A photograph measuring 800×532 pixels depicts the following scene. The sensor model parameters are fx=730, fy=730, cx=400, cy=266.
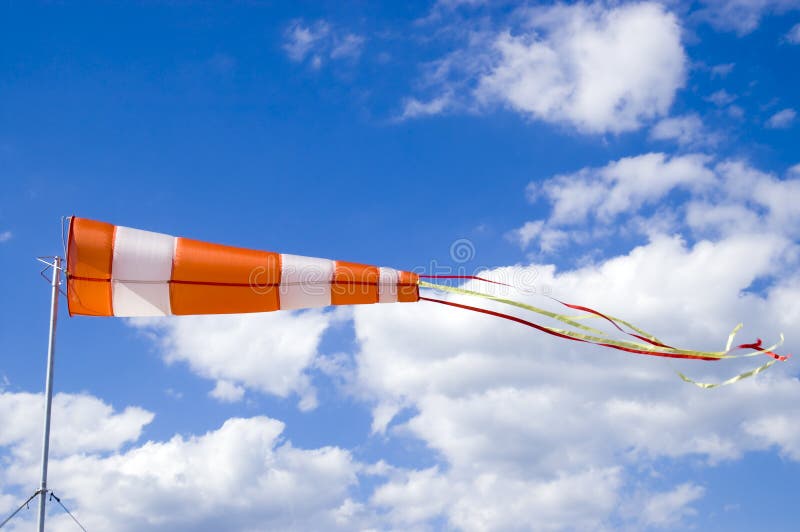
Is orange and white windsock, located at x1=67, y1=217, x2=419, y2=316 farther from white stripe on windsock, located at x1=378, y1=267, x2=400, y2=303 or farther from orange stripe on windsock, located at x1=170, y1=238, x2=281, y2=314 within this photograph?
white stripe on windsock, located at x1=378, y1=267, x2=400, y2=303

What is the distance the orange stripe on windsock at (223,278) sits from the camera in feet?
62.4

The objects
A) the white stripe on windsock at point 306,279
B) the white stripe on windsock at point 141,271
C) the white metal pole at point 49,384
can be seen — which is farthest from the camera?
the white stripe on windsock at point 141,271

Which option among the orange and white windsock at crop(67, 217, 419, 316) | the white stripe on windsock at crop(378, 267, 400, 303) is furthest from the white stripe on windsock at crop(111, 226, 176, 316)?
the white stripe on windsock at crop(378, 267, 400, 303)

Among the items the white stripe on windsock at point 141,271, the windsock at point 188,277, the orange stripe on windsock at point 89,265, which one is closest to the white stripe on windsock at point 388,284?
the windsock at point 188,277

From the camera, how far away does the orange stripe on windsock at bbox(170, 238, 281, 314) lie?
19031 mm

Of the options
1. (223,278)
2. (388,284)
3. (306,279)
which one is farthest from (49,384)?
(388,284)

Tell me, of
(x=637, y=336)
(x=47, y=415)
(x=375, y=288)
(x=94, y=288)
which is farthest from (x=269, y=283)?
(x=637, y=336)

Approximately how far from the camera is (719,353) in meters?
16.3

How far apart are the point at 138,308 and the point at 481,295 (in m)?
9.15

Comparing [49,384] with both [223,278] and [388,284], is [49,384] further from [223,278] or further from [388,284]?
[388,284]

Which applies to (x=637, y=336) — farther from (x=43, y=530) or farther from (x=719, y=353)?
(x=43, y=530)

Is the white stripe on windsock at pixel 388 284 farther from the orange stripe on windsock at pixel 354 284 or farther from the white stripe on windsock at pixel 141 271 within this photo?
the white stripe on windsock at pixel 141 271

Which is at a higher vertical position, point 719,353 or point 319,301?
point 319,301

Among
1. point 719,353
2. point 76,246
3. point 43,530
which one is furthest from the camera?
point 76,246
